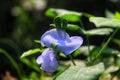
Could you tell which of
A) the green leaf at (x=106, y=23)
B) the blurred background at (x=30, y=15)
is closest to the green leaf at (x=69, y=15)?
the green leaf at (x=106, y=23)

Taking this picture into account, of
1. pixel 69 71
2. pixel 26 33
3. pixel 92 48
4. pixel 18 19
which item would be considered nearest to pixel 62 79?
pixel 69 71

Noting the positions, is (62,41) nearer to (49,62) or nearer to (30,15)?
(49,62)

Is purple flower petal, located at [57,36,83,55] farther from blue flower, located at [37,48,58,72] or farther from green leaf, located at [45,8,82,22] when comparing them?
green leaf, located at [45,8,82,22]

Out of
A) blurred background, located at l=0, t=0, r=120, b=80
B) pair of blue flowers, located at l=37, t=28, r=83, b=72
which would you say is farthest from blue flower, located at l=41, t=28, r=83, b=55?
blurred background, located at l=0, t=0, r=120, b=80

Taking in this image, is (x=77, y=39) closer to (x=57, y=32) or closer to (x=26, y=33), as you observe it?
(x=57, y=32)

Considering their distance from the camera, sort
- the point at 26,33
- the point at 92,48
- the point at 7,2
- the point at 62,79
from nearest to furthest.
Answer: the point at 62,79 → the point at 92,48 → the point at 26,33 → the point at 7,2

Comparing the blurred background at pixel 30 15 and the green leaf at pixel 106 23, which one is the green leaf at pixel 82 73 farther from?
the blurred background at pixel 30 15

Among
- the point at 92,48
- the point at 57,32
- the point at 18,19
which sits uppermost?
the point at 18,19
